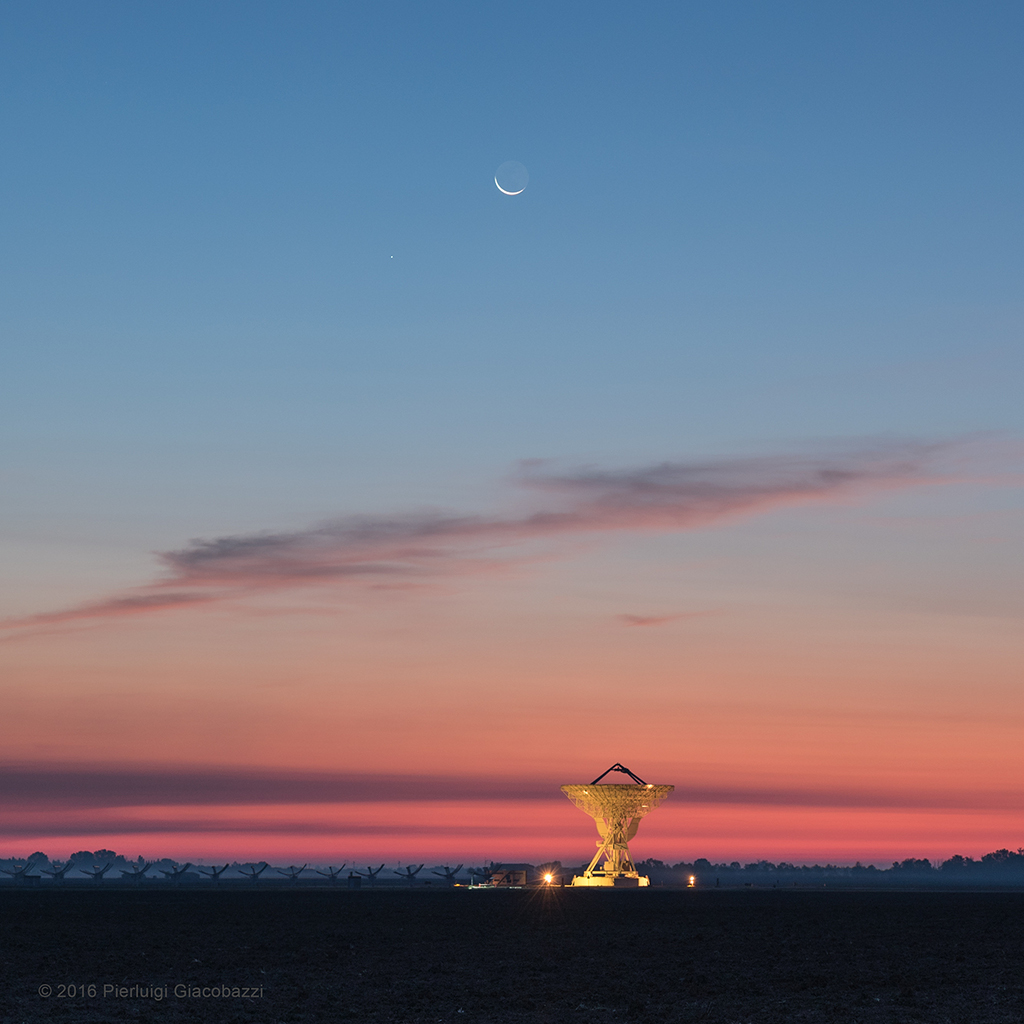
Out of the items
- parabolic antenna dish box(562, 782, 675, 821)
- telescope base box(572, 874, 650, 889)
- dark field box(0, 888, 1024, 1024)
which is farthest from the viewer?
telescope base box(572, 874, 650, 889)

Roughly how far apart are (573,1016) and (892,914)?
69.7 meters

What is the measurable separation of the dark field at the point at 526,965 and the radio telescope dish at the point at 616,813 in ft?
151

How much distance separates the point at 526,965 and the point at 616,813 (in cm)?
9533

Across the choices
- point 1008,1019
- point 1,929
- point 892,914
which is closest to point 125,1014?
point 1008,1019

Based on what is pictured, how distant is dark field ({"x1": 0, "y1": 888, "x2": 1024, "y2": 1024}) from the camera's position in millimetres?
42125

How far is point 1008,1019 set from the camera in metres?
40.0

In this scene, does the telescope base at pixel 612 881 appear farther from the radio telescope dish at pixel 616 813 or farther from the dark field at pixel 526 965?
the dark field at pixel 526 965

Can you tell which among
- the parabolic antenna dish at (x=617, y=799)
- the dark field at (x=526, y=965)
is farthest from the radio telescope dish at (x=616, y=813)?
the dark field at (x=526, y=965)

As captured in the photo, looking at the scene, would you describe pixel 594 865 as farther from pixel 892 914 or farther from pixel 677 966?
pixel 677 966

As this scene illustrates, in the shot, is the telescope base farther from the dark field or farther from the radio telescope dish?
the dark field

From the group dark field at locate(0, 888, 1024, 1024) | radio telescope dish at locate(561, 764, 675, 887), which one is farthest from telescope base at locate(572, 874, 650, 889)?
dark field at locate(0, 888, 1024, 1024)

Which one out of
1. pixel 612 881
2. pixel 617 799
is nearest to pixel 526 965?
pixel 617 799

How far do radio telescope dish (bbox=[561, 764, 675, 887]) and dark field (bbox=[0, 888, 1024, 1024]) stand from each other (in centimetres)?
4595

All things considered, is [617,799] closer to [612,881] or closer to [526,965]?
[612,881]
